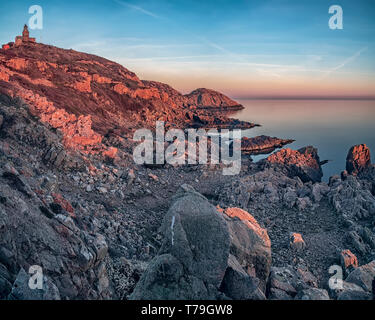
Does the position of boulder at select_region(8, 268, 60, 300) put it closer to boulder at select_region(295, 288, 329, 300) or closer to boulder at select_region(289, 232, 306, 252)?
boulder at select_region(295, 288, 329, 300)

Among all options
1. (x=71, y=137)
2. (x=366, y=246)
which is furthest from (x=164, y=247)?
(x=71, y=137)

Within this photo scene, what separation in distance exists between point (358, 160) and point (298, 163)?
536 cm

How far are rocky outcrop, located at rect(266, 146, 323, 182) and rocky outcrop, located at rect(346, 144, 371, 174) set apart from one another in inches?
108

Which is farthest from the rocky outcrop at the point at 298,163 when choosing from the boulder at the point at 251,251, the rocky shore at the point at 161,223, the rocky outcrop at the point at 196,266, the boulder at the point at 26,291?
the boulder at the point at 26,291

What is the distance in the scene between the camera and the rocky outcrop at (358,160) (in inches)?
966

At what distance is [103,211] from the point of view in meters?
12.0

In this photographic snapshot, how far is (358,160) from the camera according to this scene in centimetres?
2478

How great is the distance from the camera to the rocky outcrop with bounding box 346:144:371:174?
24531 mm

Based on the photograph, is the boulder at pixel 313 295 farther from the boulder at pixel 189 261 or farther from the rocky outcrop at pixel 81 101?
the rocky outcrop at pixel 81 101

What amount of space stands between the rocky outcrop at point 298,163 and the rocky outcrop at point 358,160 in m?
2.75

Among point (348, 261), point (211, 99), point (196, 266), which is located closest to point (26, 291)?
point (196, 266)

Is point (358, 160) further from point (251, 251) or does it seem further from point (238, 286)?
point (238, 286)

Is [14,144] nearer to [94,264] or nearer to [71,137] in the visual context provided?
[71,137]

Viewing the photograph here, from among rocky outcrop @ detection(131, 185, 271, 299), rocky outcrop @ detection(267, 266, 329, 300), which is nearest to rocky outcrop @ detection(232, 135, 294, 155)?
rocky outcrop @ detection(267, 266, 329, 300)
